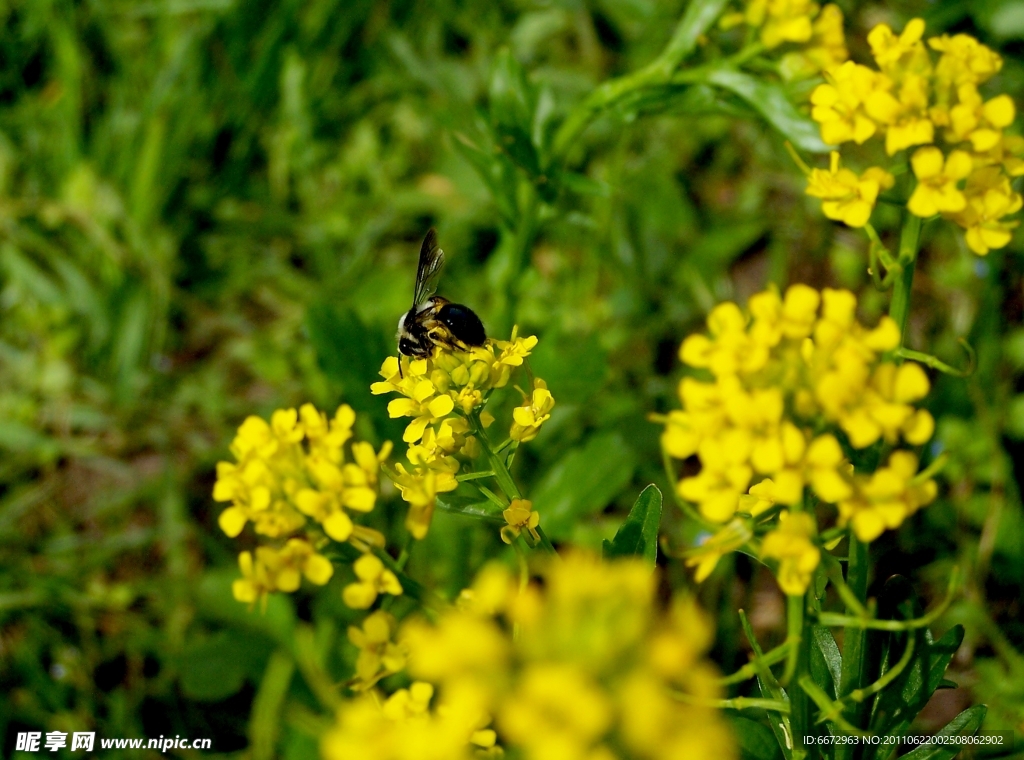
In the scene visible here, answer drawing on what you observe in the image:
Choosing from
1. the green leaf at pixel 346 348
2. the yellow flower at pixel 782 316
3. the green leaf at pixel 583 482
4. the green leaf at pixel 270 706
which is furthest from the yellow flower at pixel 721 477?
the green leaf at pixel 270 706

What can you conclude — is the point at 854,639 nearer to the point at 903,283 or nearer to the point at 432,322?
the point at 903,283

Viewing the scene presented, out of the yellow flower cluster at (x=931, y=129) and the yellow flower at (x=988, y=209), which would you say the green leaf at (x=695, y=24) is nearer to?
the yellow flower cluster at (x=931, y=129)

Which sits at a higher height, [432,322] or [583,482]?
[432,322]

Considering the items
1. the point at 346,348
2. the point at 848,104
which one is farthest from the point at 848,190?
the point at 346,348

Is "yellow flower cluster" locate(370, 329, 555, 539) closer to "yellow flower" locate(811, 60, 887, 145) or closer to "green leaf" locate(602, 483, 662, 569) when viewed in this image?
"green leaf" locate(602, 483, 662, 569)

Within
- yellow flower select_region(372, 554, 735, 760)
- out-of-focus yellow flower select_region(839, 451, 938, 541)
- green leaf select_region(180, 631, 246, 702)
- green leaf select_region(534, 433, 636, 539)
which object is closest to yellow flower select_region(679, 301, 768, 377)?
out-of-focus yellow flower select_region(839, 451, 938, 541)

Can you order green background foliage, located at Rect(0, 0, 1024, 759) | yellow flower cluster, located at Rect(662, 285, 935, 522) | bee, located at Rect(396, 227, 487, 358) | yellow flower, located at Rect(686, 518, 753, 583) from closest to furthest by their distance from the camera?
yellow flower cluster, located at Rect(662, 285, 935, 522)
yellow flower, located at Rect(686, 518, 753, 583)
bee, located at Rect(396, 227, 487, 358)
green background foliage, located at Rect(0, 0, 1024, 759)

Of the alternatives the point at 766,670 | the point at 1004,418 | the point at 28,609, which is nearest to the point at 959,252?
the point at 1004,418
